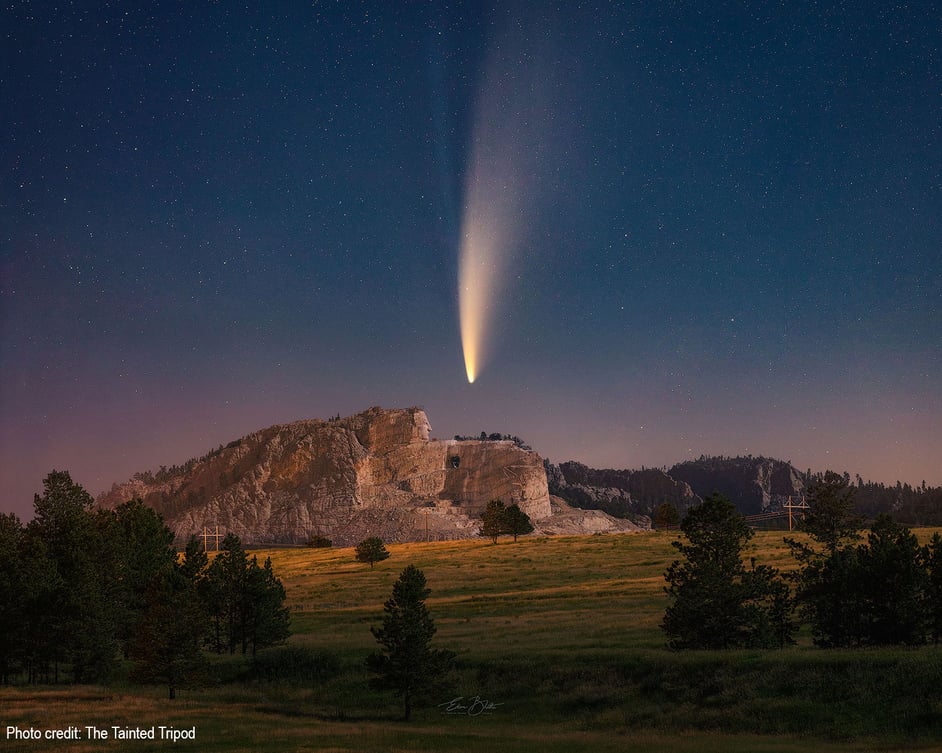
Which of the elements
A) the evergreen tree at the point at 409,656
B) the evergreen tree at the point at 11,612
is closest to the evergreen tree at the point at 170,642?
the evergreen tree at the point at 11,612

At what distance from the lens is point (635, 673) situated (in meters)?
39.4

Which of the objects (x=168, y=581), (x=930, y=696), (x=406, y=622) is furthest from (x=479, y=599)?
(x=930, y=696)

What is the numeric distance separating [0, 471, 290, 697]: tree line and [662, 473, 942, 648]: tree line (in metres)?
28.2

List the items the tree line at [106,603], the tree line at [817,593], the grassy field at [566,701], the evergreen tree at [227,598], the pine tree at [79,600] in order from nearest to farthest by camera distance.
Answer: the grassy field at [566,701]
the tree line at [817,593]
the tree line at [106,603]
the pine tree at [79,600]
the evergreen tree at [227,598]

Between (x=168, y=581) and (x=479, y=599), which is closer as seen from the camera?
(x=168, y=581)

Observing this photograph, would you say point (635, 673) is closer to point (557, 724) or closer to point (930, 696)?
point (557, 724)

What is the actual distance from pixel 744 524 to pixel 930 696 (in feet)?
49.1

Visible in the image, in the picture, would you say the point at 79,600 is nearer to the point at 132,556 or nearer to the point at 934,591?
the point at 132,556

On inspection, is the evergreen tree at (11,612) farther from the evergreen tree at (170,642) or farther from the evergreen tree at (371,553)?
the evergreen tree at (371,553)

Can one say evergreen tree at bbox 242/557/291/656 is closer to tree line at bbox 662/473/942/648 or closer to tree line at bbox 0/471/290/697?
tree line at bbox 0/471/290/697

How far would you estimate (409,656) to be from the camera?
38.5 metres

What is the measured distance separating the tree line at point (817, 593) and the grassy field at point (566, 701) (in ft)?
8.84

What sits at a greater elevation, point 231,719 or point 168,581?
point 168,581

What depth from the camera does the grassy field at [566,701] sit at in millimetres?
29531
